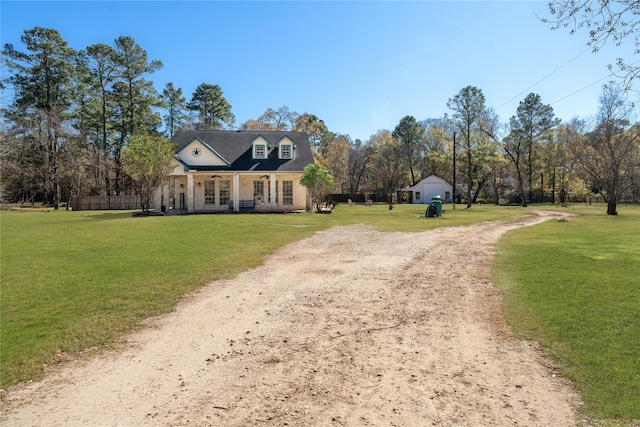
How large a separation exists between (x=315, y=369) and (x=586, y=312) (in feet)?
15.9

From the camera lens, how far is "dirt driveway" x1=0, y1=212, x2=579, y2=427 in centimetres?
343

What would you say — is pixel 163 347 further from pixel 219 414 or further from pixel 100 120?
pixel 100 120

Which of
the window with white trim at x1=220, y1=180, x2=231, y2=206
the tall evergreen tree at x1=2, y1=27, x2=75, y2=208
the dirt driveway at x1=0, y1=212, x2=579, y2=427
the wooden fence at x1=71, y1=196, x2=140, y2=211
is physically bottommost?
the dirt driveway at x1=0, y1=212, x2=579, y2=427

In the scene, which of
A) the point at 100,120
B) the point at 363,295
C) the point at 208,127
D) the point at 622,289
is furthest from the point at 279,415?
the point at 208,127

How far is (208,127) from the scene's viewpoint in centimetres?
5694

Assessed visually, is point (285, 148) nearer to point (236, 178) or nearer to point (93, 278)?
point (236, 178)

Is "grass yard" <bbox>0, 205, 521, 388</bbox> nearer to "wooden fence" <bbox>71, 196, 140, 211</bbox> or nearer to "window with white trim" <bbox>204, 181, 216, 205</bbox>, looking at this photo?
"window with white trim" <bbox>204, 181, 216, 205</bbox>

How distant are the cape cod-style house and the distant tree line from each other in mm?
10691

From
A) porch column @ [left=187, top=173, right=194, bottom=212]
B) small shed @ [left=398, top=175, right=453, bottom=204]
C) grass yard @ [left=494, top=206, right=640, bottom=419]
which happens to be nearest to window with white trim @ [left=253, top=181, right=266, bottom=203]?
porch column @ [left=187, top=173, right=194, bottom=212]

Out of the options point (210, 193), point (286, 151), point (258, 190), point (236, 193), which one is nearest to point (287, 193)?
point (258, 190)

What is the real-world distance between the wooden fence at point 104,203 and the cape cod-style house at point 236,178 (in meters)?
9.48

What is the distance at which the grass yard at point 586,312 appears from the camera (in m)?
3.91

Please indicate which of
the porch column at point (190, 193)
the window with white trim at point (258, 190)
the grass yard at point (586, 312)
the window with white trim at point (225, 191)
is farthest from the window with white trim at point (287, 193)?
the grass yard at point (586, 312)

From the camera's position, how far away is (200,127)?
57438 millimetres
